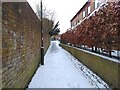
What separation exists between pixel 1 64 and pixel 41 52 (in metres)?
10.8

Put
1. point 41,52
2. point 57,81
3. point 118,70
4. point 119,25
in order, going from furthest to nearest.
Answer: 1. point 41,52
2. point 57,81
3. point 119,25
4. point 118,70

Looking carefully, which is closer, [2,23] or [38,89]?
[2,23]

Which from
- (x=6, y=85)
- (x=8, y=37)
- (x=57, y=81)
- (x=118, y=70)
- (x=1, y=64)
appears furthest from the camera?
(x=57, y=81)

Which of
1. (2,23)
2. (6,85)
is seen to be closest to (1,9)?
(2,23)

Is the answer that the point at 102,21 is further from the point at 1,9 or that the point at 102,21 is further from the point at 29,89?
the point at 1,9

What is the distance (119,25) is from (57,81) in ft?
9.39

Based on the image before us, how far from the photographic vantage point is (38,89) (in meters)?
6.81

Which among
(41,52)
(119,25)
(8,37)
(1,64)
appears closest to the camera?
(1,64)

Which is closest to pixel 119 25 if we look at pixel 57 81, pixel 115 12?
pixel 115 12

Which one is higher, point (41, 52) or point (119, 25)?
point (119, 25)

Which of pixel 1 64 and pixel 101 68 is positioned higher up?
pixel 1 64

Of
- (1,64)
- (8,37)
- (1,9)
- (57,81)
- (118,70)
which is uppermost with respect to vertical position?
(1,9)

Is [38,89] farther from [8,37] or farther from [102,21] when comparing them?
[102,21]

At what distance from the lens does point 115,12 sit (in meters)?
7.76
